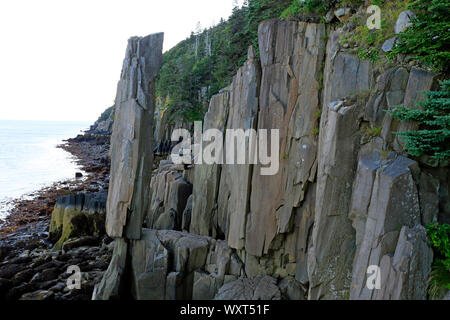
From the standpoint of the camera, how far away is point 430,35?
5.97 meters

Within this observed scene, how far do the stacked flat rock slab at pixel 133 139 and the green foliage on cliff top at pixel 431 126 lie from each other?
8.33 meters

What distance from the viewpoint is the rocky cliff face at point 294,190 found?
5.88 m

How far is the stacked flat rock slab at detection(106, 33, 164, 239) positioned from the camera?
10320 millimetres

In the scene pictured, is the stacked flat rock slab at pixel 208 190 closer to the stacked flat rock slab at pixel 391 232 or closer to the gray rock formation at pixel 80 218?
the gray rock formation at pixel 80 218

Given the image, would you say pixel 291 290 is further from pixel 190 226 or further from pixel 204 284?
pixel 190 226

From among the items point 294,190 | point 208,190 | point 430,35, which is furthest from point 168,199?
point 430,35

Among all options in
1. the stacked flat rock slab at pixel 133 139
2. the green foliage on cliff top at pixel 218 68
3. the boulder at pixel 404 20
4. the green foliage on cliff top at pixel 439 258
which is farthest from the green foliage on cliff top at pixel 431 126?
the green foliage on cliff top at pixel 218 68

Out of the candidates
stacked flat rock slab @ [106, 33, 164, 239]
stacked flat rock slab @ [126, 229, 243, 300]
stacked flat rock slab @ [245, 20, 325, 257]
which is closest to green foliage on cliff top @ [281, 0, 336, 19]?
stacked flat rock slab @ [245, 20, 325, 257]

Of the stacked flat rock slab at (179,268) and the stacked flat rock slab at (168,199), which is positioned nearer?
A: the stacked flat rock slab at (179,268)

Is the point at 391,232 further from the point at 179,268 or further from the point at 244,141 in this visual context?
the point at 179,268

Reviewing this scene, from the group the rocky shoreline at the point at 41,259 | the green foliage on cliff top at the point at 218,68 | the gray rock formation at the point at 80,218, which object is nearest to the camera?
the rocky shoreline at the point at 41,259

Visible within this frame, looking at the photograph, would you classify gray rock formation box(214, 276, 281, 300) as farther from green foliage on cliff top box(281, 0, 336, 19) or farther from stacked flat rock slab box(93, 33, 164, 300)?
green foliage on cliff top box(281, 0, 336, 19)

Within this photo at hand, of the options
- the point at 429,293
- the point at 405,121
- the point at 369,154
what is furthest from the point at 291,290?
the point at 405,121

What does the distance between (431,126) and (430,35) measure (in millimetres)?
2042
